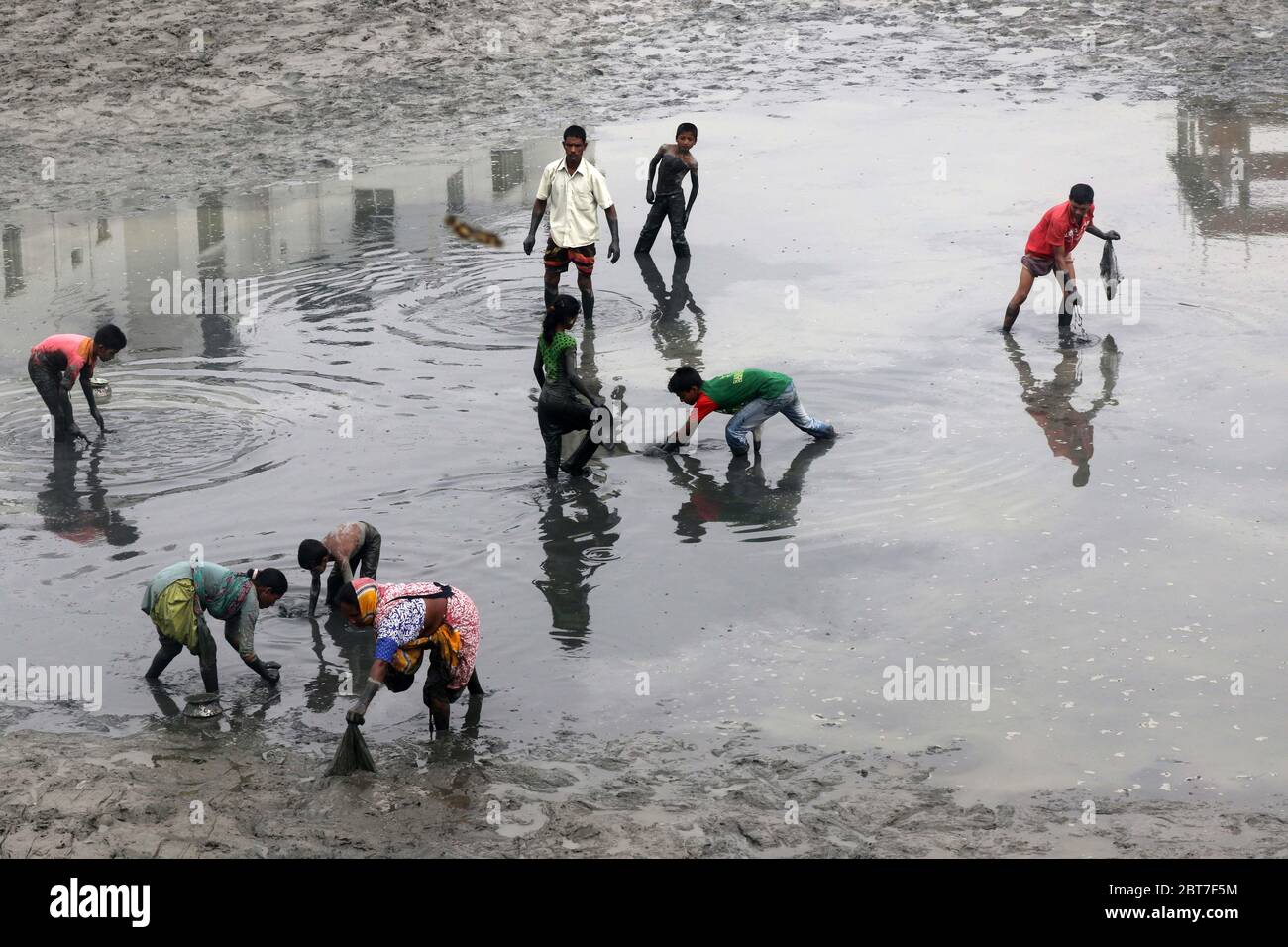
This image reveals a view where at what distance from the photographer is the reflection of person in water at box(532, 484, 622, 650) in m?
10.7

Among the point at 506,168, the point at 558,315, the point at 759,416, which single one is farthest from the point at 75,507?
the point at 506,168

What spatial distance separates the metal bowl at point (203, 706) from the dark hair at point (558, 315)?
163 inches

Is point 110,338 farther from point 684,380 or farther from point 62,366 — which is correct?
point 684,380

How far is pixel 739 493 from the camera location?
41.4 feet

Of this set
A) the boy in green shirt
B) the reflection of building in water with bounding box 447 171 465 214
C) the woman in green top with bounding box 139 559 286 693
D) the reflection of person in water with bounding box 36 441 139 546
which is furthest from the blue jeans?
the reflection of building in water with bounding box 447 171 465 214

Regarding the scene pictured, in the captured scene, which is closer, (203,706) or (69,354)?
(203,706)

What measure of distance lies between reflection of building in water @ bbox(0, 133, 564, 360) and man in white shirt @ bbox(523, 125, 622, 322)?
2.51 metres

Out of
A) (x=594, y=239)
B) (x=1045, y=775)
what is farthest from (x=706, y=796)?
(x=594, y=239)

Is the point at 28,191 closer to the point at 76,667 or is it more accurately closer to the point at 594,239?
the point at 594,239

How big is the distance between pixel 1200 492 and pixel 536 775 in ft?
20.3

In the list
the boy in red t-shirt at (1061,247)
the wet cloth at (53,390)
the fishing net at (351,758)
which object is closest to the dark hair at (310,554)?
the fishing net at (351,758)

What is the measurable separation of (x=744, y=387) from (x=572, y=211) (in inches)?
154

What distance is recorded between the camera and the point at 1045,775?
8656 mm

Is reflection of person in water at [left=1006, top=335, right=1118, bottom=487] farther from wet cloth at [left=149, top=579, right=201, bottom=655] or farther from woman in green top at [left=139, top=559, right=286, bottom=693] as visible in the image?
wet cloth at [left=149, top=579, right=201, bottom=655]
